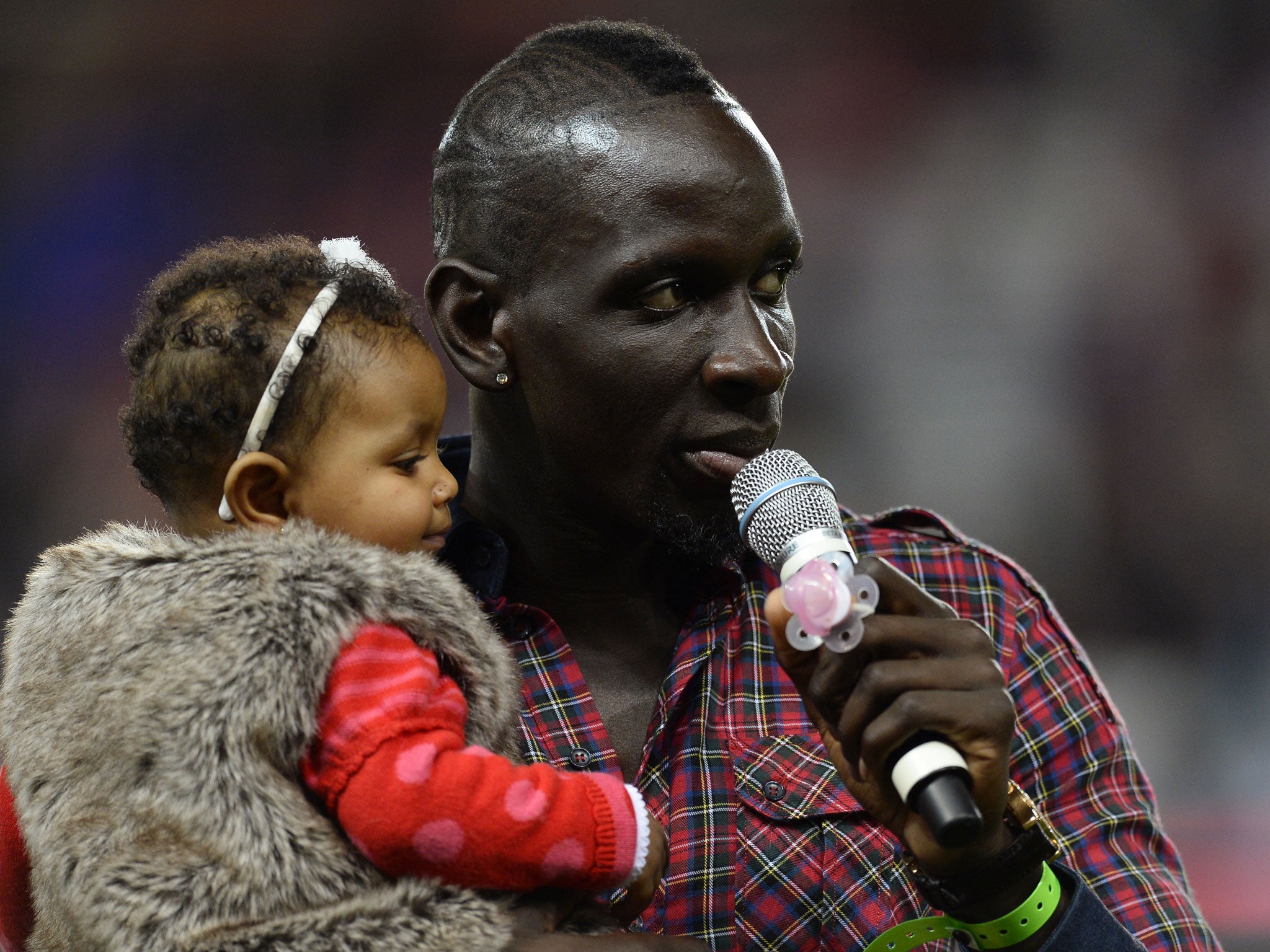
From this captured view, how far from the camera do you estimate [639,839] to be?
1386 mm

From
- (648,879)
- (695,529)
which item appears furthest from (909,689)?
(695,529)

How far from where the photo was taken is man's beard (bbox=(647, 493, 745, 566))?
A: 1.85 m

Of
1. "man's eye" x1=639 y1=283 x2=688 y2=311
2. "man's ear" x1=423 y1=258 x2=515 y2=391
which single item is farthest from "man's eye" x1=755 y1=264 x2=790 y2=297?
"man's ear" x1=423 y1=258 x2=515 y2=391

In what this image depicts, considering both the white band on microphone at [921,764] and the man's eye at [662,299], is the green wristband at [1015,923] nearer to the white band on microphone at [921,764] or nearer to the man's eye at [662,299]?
the white band on microphone at [921,764]

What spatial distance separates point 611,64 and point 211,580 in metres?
1.02

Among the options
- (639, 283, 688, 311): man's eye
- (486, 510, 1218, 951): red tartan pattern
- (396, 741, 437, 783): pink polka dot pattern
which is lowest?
(486, 510, 1218, 951): red tartan pattern

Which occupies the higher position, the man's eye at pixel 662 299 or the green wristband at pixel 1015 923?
the man's eye at pixel 662 299

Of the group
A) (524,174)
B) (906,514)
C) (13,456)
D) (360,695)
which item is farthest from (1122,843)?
(13,456)

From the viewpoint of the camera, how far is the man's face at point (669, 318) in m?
1.82

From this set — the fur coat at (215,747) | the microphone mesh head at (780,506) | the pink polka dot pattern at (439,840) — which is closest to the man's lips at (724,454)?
the microphone mesh head at (780,506)

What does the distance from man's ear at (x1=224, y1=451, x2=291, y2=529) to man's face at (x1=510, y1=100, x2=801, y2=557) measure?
0.50 m

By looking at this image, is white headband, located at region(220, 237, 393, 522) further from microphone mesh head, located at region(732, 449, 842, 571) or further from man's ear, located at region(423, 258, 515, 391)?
microphone mesh head, located at region(732, 449, 842, 571)

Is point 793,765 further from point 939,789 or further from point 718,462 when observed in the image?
point 939,789

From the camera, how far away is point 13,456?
4371mm
